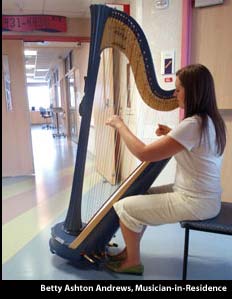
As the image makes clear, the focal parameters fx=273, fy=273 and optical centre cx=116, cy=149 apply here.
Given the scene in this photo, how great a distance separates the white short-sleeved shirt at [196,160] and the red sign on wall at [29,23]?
9.46 ft

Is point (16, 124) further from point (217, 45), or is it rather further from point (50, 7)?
point (217, 45)

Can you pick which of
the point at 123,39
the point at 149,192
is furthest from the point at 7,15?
the point at 149,192

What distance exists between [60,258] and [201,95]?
4.28 ft

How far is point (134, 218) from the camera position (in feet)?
4.61

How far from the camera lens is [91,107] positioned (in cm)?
140

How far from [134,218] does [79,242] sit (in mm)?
372

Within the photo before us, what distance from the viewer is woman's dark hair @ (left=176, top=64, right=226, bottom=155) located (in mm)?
1227

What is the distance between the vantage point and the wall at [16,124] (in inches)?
141

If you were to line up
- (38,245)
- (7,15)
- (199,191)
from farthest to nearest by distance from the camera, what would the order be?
(7,15) → (38,245) → (199,191)

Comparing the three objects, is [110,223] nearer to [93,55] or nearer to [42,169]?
[93,55]

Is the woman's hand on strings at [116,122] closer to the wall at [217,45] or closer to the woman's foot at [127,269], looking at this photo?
the woman's foot at [127,269]

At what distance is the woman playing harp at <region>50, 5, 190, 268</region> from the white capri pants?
0.42 ft

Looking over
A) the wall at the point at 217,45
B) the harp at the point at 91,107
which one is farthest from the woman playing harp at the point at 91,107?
the wall at the point at 217,45

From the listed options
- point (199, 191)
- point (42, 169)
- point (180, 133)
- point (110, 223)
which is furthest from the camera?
point (42, 169)
